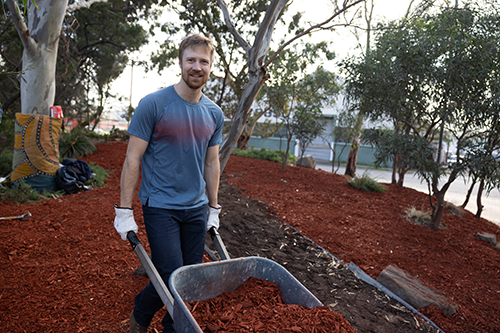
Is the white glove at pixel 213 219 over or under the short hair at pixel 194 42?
under

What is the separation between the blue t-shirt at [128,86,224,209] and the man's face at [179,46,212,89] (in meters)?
0.13

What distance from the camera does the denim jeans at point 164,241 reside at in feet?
6.36

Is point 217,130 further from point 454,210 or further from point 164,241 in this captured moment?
point 454,210

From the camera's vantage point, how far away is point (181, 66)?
212cm

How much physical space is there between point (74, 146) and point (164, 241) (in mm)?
8427

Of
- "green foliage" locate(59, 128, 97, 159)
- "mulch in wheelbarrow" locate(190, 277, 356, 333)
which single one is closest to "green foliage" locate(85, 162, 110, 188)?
"green foliage" locate(59, 128, 97, 159)

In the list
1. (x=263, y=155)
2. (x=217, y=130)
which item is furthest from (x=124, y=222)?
(x=263, y=155)

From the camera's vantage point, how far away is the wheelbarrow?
1.66 meters

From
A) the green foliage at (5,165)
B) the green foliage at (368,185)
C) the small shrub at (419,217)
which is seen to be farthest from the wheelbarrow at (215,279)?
the green foliage at (368,185)

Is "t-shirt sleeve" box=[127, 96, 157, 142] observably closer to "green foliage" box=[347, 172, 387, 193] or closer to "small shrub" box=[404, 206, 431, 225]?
"small shrub" box=[404, 206, 431, 225]

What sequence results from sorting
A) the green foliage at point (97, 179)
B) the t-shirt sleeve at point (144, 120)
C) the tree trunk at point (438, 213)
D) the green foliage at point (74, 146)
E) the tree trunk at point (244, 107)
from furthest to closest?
the green foliage at point (74, 146)
the green foliage at point (97, 179)
the tree trunk at point (438, 213)
the tree trunk at point (244, 107)
the t-shirt sleeve at point (144, 120)

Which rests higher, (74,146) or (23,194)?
(74,146)

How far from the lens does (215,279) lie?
188cm

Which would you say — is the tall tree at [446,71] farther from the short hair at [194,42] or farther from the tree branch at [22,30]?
the tree branch at [22,30]
